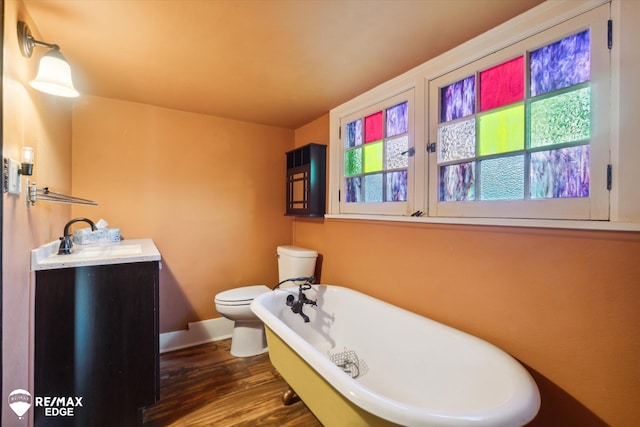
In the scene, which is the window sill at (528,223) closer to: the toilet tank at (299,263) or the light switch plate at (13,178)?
the toilet tank at (299,263)

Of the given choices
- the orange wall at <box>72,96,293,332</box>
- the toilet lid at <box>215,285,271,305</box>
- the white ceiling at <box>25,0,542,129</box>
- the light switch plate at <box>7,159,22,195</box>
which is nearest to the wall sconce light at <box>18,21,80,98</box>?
the white ceiling at <box>25,0,542,129</box>

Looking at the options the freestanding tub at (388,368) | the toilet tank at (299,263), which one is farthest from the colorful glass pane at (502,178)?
the toilet tank at (299,263)

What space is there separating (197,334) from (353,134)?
2.32 metres

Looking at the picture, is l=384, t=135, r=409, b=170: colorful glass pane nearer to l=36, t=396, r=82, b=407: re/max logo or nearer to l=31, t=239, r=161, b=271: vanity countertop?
l=31, t=239, r=161, b=271: vanity countertop

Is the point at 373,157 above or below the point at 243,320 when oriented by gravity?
above

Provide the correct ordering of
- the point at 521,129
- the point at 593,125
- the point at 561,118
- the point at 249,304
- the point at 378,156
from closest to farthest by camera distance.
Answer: the point at 593,125
the point at 561,118
the point at 521,129
the point at 378,156
the point at 249,304

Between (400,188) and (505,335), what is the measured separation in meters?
1.04

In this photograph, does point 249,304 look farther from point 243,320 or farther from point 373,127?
point 373,127

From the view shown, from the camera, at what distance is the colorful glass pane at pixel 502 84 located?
4.58 ft

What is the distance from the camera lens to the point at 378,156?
220cm

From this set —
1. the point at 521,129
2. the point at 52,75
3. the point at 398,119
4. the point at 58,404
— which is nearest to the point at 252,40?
the point at 52,75

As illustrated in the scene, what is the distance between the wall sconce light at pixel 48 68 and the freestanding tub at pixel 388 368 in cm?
152

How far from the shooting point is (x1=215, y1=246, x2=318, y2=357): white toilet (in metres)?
2.33

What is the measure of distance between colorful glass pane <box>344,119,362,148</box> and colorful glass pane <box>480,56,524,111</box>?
0.99 meters
